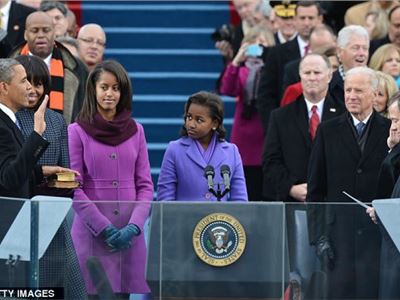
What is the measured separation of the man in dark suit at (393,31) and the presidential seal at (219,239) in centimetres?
548

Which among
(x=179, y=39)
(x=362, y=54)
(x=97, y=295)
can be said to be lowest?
(x=97, y=295)

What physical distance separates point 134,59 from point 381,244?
330 inches

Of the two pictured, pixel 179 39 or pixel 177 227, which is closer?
pixel 177 227

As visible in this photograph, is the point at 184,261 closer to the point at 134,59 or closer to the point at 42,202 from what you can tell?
the point at 42,202

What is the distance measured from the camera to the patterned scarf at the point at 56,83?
11.5m

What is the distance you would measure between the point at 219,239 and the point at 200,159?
150 cm

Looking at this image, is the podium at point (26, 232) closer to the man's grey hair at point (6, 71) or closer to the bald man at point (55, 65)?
the man's grey hair at point (6, 71)

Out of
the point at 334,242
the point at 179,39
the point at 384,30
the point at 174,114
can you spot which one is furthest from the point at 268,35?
the point at 334,242

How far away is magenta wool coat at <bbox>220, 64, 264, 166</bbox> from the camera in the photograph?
13.3 m

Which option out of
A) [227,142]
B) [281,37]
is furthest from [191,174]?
[281,37]

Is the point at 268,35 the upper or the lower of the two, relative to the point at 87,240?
upper

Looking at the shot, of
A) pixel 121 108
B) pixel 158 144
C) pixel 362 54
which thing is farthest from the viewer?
pixel 158 144

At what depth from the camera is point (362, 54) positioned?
12312 millimetres

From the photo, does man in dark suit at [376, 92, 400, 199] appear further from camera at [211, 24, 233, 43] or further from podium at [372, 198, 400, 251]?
camera at [211, 24, 233, 43]
